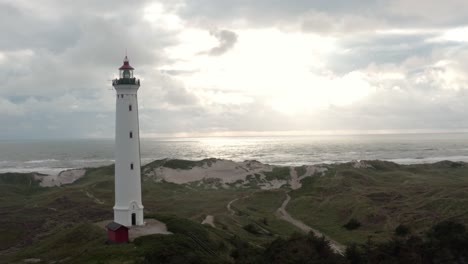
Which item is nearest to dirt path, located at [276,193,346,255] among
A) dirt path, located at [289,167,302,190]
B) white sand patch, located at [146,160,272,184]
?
dirt path, located at [289,167,302,190]

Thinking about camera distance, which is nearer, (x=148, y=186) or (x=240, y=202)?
(x=240, y=202)

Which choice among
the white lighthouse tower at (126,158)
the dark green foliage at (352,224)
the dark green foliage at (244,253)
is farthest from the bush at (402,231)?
the white lighthouse tower at (126,158)

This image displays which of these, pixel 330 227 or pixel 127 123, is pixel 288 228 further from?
pixel 127 123

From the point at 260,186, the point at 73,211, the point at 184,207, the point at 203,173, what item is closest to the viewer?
the point at 73,211

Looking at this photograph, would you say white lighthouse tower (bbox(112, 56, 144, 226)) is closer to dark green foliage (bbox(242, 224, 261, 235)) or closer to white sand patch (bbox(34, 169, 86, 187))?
dark green foliage (bbox(242, 224, 261, 235))

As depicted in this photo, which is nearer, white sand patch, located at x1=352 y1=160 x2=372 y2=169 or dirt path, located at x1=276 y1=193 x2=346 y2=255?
dirt path, located at x1=276 y1=193 x2=346 y2=255

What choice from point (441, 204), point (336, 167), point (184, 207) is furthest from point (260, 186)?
point (441, 204)

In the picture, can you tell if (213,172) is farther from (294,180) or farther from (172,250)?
(172,250)

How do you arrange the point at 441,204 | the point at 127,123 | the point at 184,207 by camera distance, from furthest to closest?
the point at 184,207, the point at 441,204, the point at 127,123
